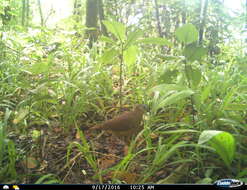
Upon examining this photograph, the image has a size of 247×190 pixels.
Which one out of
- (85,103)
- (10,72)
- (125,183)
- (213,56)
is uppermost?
(213,56)

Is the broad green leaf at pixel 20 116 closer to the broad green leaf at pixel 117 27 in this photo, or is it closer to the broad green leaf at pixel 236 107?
the broad green leaf at pixel 117 27

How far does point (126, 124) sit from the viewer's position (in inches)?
33.6

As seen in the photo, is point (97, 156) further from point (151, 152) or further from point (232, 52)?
point (232, 52)

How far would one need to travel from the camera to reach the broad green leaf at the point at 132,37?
97cm

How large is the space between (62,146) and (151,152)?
31 cm

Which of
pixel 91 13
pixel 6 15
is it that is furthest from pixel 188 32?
pixel 6 15

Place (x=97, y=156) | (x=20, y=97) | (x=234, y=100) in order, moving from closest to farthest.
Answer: (x=97, y=156) → (x=234, y=100) → (x=20, y=97)

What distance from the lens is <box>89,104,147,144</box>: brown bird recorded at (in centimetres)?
85

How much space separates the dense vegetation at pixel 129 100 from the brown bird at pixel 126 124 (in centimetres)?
3

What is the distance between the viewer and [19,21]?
1.71m

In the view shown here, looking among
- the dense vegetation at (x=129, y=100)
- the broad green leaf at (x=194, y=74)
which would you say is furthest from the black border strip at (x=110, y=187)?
the broad green leaf at (x=194, y=74)

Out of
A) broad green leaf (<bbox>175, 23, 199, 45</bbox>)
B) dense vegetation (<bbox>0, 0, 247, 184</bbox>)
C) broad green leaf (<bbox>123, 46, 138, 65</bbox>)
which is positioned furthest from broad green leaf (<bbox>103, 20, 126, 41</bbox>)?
broad green leaf (<bbox>175, 23, 199, 45</bbox>)

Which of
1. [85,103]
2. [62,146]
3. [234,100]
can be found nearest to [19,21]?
[85,103]

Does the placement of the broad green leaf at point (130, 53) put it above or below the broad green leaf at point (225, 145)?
above
